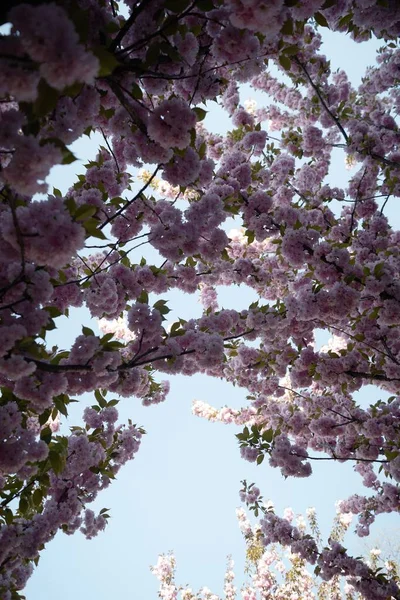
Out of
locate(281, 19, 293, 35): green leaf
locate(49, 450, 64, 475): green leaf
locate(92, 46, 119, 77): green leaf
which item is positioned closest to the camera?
locate(92, 46, 119, 77): green leaf

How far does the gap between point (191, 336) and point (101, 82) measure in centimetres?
248

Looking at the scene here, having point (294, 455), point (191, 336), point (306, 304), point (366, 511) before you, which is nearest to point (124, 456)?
point (294, 455)

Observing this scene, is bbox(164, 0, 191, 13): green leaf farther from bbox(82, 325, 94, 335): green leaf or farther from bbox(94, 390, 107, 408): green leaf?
bbox(94, 390, 107, 408): green leaf

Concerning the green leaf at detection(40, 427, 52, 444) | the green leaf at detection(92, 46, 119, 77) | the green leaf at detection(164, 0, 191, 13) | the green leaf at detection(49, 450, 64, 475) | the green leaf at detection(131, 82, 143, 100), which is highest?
the green leaf at detection(164, 0, 191, 13)

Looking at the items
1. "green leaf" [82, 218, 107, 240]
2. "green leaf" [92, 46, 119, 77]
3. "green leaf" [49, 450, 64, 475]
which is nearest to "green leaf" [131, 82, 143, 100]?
"green leaf" [92, 46, 119, 77]

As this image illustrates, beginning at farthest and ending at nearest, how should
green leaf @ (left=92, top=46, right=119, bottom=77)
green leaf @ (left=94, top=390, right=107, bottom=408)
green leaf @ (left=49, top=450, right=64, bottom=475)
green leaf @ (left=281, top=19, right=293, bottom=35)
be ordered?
green leaf @ (left=94, top=390, right=107, bottom=408), green leaf @ (left=49, top=450, right=64, bottom=475), green leaf @ (left=281, top=19, right=293, bottom=35), green leaf @ (left=92, top=46, right=119, bottom=77)

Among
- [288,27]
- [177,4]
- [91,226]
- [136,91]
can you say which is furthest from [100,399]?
[288,27]

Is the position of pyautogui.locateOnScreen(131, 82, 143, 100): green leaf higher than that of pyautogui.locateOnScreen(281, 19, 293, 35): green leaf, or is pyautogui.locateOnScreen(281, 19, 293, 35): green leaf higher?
pyautogui.locateOnScreen(281, 19, 293, 35): green leaf

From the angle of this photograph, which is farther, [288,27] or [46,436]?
[46,436]

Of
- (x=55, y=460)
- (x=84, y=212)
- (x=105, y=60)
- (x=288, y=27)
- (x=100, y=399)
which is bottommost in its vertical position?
(x=55, y=460)

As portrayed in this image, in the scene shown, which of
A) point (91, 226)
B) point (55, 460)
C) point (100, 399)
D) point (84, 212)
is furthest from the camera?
point (100, 399)

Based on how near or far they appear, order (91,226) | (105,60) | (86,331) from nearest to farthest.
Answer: (105,60) → (91,226) → (86,331)

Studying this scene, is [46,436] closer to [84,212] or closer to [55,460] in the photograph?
[55,460]

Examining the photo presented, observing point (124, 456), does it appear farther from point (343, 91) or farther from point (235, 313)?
point (343, 91)
